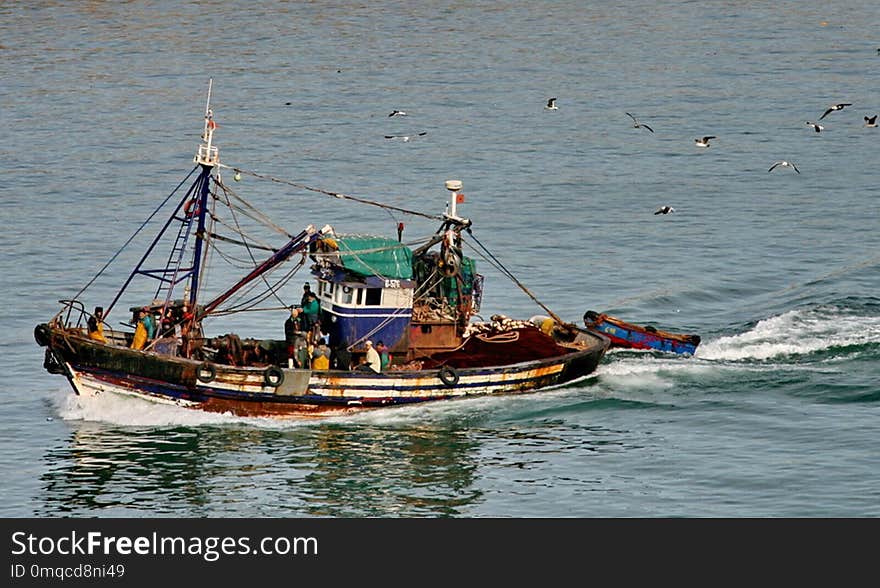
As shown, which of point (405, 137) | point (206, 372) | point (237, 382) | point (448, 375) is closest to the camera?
point (206, 372)

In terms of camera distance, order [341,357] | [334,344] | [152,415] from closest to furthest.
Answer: [152,415]
[341,357]
[334,344]

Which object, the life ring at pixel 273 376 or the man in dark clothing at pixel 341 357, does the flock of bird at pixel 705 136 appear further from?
the life ring at pixel 273 376

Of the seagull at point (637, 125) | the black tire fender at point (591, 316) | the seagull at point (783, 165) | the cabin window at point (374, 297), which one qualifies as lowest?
the black tire fender at point (591, 316)

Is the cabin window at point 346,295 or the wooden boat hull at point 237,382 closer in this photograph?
the wooden boat hull at point 237,382

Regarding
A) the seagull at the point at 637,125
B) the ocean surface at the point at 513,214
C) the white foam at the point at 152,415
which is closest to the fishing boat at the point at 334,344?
the white foam at the point at 152,415

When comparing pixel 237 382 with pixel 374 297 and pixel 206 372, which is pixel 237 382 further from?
pixel 374 297

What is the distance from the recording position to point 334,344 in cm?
5300

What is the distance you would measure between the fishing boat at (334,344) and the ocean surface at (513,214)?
2.57 ft

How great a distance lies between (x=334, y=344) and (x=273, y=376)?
3291 mm

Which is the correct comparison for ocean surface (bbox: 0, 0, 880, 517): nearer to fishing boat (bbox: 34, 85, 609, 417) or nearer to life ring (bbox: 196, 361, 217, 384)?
fishing boat (bbox: 34, 85, 609, 417)

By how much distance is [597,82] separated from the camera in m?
110

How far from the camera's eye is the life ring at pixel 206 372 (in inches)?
1967

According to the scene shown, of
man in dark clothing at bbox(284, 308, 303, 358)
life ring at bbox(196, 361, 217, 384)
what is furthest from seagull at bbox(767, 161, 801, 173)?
life ring at bbox(196, 361, 217, 384)

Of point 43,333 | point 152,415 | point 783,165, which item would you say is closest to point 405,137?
point 783,165
